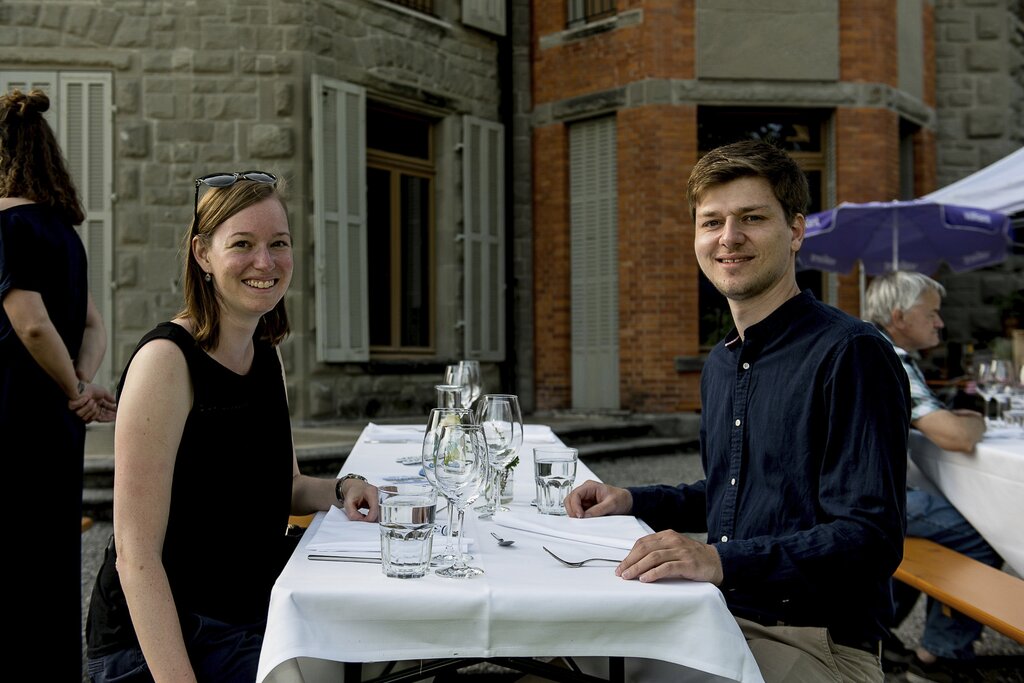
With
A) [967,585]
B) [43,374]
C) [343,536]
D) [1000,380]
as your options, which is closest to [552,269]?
[1000,380]


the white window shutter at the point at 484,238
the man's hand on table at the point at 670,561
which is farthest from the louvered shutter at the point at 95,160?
the man's hand on table at the point at 670,561

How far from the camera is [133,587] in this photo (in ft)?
6.05

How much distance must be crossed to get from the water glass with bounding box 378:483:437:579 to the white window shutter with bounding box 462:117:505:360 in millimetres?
9378

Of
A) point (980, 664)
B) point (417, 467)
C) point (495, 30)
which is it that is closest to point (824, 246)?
point (495, 30)

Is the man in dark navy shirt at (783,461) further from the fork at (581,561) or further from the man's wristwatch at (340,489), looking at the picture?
the man's wristwatch at (340,489)

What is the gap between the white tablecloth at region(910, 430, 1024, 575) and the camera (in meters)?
3.45

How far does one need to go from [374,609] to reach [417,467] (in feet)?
5.22

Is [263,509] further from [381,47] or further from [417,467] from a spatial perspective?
[381,47]

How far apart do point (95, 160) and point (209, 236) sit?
802 centimetres

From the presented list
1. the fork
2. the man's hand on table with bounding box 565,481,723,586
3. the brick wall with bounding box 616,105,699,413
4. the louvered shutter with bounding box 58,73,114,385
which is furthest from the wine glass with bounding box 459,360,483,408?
the brick wall with bounding box 616,105,699,413

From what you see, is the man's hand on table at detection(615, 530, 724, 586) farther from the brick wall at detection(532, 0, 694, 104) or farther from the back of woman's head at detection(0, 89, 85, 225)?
the brick wall at detection(532, 0, 694, 104)

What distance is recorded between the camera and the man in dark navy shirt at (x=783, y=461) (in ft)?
6.31

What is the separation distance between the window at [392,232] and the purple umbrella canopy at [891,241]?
146 inches

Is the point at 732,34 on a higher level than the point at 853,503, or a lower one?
higher
